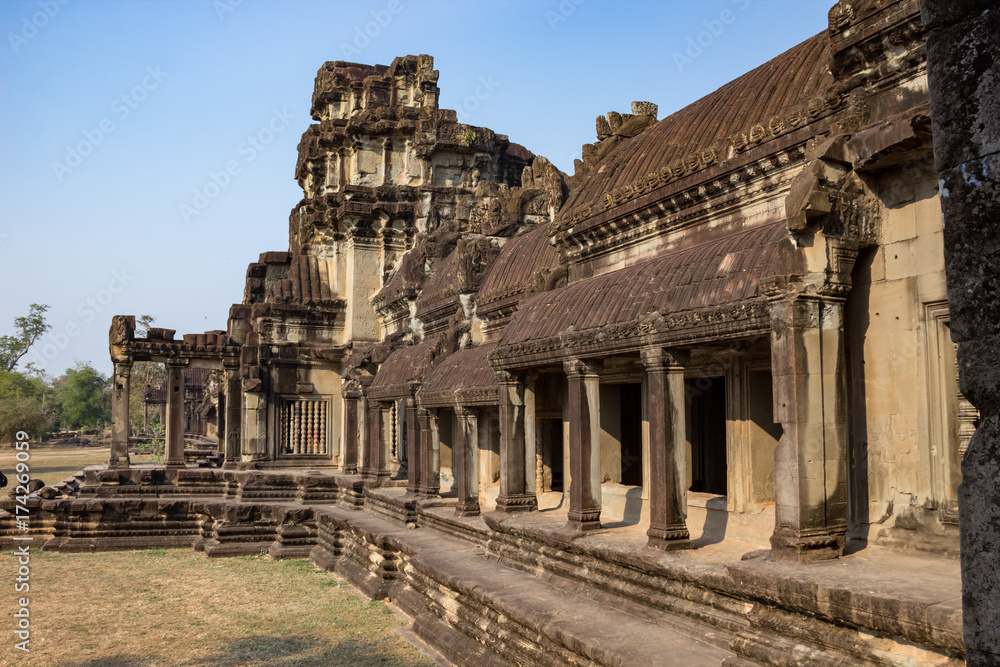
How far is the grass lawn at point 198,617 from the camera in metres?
9.65

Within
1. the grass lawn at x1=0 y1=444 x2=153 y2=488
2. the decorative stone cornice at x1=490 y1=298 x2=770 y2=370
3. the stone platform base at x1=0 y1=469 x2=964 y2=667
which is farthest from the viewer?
the grass lawn at x1=0 y1=444 x2=153 y2=488

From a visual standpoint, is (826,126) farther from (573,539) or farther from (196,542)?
(196,542)

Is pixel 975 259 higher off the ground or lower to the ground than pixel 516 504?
higher

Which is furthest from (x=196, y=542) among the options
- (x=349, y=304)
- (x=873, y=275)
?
(x=873, y=275)

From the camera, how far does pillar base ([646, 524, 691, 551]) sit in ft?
26.5

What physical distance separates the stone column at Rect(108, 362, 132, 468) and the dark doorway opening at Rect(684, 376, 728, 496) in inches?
642

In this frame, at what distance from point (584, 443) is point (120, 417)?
17653 millimetres

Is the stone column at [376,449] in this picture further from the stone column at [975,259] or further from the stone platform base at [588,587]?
the stone column at [975,259]

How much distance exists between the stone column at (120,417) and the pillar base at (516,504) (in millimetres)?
14406

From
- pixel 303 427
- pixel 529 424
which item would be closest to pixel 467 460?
pixel 529 424

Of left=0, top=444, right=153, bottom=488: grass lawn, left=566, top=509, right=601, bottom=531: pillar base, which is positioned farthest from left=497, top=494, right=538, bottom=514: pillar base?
left=0, top=444, right=153, bottom=488: grass lawn

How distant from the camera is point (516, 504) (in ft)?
37.4

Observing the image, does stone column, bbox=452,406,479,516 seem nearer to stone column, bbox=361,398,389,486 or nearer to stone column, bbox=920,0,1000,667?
stone column, bbox=361,398,389,486

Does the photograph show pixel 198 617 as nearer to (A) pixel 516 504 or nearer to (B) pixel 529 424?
(A) pixel 516 504
